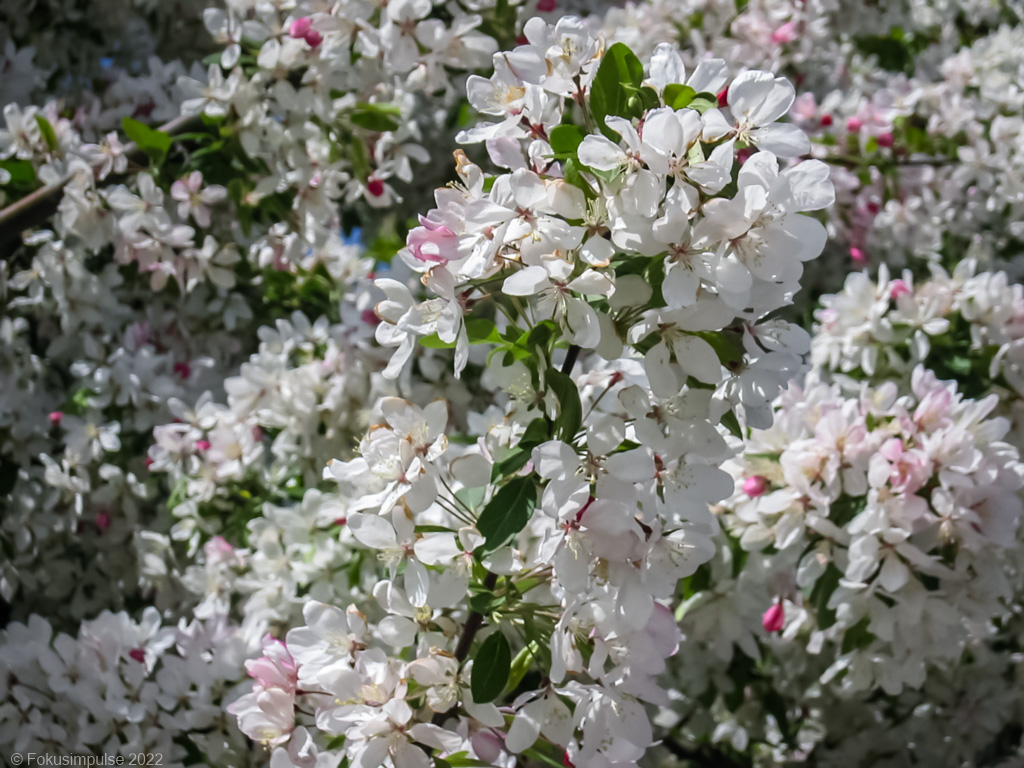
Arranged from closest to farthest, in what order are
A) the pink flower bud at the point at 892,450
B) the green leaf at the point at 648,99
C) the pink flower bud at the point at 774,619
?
the green leaf at the point at 648,99
the pink flower bud at the point at 892,450
the pink flower bud at the point at 774,619

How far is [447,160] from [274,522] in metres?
2.12

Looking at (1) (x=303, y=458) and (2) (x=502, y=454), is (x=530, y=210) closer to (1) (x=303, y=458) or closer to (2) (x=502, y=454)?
(2) (x=502, y=454)

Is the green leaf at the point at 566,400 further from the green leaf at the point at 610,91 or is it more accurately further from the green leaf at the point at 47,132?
the green leaf at the point at 47,132

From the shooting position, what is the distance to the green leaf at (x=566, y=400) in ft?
3.12

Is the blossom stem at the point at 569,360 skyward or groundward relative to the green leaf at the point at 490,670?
skyward

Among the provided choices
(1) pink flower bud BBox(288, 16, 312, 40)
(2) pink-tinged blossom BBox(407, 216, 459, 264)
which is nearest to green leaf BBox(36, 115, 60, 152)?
(1) pink flower bud BBox(288, 16, 312, 40)

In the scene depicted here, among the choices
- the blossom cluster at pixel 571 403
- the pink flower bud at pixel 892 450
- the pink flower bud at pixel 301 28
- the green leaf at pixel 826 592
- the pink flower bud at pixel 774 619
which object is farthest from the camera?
the pink flower bud at pixel 301 28

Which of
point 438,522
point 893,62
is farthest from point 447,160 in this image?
point 438,522

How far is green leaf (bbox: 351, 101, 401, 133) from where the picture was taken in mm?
2006

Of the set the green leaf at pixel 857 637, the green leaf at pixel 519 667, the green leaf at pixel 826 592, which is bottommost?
the green leaf at pixel 857 637

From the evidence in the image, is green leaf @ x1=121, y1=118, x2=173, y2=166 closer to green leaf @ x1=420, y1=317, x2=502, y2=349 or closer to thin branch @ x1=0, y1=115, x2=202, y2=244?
thin branch @ x1=0, y1=115, x2=202, y2=244

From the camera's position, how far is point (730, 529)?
1666 millimetres
